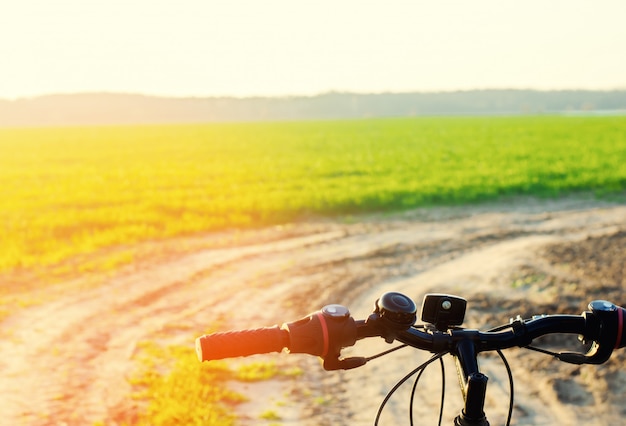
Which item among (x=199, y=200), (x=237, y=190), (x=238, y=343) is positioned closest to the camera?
(x=238, y=343)

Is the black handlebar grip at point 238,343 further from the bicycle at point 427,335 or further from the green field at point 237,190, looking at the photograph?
the green field at point 237,190

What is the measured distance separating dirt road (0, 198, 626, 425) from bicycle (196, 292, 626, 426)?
3.63 m

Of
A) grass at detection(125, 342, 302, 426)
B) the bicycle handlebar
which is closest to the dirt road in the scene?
grass at detection(125, 342, 302, 426)

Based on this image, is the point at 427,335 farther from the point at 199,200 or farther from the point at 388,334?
the point at 199,200

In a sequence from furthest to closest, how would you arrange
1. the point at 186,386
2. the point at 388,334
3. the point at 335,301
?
the point at 335,301
the point at 186,386
the point at 388,334

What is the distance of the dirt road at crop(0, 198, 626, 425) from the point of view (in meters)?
5.87

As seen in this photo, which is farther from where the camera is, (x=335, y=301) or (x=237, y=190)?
(x=237, y=190)

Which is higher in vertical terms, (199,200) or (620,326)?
(620,326)

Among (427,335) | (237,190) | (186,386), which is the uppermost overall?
(427,335)

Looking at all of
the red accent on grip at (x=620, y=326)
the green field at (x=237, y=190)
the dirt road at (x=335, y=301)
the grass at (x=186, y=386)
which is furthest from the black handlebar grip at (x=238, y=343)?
the green field at (x=237, y=190)

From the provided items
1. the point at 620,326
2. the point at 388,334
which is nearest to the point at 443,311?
the point at 388,334

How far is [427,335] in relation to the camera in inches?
87.0

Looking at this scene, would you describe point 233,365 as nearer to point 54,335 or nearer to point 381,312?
point 54,335

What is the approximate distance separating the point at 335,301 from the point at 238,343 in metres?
6.78
